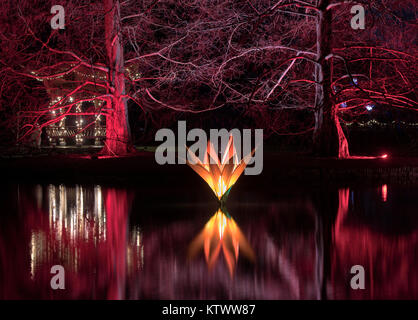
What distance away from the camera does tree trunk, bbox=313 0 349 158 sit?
860 inches

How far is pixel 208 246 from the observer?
8.62 m

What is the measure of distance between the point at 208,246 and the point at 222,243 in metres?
0.29

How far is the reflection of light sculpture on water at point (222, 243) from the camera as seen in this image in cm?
792

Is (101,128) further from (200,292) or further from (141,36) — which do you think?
(200,292)

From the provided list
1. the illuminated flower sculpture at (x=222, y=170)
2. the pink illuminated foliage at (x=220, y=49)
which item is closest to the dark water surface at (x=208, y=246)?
the illuminated flower sculpture at (x=222, y=170)

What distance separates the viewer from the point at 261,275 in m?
6.98

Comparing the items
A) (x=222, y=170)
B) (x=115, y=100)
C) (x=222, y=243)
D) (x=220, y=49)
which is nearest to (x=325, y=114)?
(x=220, y=49)

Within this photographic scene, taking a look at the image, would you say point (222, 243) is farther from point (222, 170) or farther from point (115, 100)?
point (115, 100)

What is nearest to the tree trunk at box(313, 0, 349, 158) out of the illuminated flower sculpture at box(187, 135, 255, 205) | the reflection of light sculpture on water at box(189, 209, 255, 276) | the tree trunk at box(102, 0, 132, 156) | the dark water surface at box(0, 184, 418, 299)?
the dark water surface at box(0, 184, 418, 299)

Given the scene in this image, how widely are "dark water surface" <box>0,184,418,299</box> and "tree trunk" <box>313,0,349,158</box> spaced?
801cm

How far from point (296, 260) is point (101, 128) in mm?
31957

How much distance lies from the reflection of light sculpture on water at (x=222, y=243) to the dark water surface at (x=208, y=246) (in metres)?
0.02

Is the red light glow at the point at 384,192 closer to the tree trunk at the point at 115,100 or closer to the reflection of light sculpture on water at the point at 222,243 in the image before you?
the reflection of light sculpture on water at the point at 222,243
